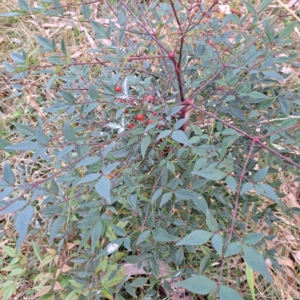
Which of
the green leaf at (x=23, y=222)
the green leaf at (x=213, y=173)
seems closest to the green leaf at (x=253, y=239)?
the green leaf at (x=213, y=173)

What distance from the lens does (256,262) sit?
16.9 inches

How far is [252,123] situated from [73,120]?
1.66ft

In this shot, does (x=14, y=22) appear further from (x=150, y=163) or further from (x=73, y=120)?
(x=150, y=163)

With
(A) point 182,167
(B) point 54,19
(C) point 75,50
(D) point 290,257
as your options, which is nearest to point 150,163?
(A) point 182,167

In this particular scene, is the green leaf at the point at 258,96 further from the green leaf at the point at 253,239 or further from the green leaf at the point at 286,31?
the green leaf at the point at 253,239

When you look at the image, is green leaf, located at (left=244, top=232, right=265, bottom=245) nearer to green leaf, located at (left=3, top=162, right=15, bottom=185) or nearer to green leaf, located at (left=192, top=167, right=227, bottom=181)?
green leaf, located at (left=192, top=167, right=227, bottom=181)

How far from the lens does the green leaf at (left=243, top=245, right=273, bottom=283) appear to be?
0.42 metres

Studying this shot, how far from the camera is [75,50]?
2.03m

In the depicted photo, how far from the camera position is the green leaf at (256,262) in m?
0.42

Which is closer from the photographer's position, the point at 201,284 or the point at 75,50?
the point at 201,284

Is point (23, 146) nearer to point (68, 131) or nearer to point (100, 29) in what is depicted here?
point (68, 131)

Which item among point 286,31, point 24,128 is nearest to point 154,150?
point 24,128

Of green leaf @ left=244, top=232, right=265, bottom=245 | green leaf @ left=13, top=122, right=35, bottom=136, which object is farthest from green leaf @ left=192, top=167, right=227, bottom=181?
green leaf @ left=13, top=122, right=35, bottom=136

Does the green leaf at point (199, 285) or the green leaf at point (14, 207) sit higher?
the green leaf at point (14, 207)
